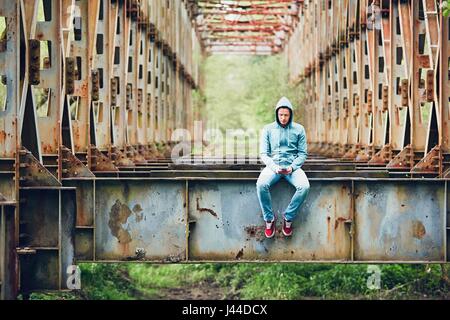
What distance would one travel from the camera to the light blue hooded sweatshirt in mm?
10688

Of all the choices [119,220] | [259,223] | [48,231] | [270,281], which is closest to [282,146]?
[259,223]

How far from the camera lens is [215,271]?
88.3 ft

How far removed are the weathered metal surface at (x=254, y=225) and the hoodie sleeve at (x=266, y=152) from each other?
35.4 inches

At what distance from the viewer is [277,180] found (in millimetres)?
Answer: 10883

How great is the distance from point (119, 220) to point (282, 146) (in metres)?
2.45

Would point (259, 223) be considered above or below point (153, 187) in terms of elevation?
below

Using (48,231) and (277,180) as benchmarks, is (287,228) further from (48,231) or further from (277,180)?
(48,231)

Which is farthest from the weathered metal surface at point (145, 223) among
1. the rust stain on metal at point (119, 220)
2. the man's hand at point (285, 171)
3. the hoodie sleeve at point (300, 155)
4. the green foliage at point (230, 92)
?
the green foliage at point (230, 92)

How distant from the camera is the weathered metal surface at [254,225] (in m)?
11.5

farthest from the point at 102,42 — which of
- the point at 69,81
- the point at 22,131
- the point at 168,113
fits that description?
the point at 168,113

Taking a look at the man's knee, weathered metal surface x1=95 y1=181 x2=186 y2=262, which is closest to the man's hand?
the man's knee

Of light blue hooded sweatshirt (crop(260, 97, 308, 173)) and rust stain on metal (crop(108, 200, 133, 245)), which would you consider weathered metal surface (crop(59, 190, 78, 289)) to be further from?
light blue hooded sweatshirt (crop(260, 97, 308, 173))
